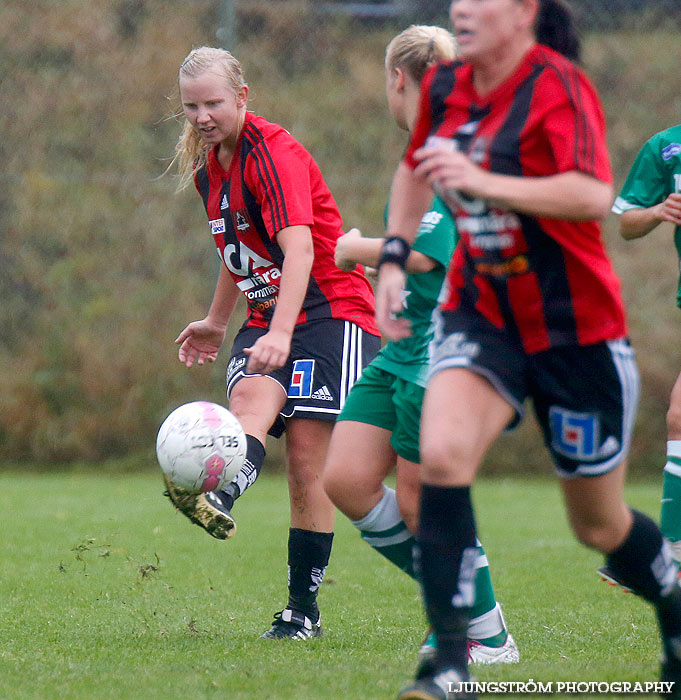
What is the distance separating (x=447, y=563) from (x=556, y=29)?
135cm

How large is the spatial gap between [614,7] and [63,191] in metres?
7.58

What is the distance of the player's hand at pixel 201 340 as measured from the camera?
436cm

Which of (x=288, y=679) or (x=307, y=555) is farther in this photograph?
(x=307, y=555)

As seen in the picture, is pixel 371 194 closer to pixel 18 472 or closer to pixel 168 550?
pixel 18 472

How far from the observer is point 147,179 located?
12.5 metres

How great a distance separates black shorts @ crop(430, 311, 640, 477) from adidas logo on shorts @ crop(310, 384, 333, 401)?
1472 millimetres

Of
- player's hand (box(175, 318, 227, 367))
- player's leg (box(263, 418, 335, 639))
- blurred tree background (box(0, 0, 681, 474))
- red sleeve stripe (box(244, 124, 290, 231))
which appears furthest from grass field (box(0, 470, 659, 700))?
blurred tree background (box(0, 0, 681, 474))

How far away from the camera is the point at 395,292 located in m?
2.69

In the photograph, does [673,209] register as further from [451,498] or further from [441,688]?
[441,688]

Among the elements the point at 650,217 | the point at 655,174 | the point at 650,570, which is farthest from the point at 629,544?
the point at 655,174

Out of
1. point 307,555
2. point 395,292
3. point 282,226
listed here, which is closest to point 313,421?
point 307,555

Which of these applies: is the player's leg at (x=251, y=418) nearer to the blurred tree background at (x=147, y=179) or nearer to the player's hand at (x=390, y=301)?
the player's hand at (x=390, y=301)

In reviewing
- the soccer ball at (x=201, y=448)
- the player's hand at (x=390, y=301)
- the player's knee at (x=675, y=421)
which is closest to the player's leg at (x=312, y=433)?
the soccer ball at (x=201, y=448)

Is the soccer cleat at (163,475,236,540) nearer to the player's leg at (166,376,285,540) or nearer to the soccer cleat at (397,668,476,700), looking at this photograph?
the player's leg at (166,376,285,540)
